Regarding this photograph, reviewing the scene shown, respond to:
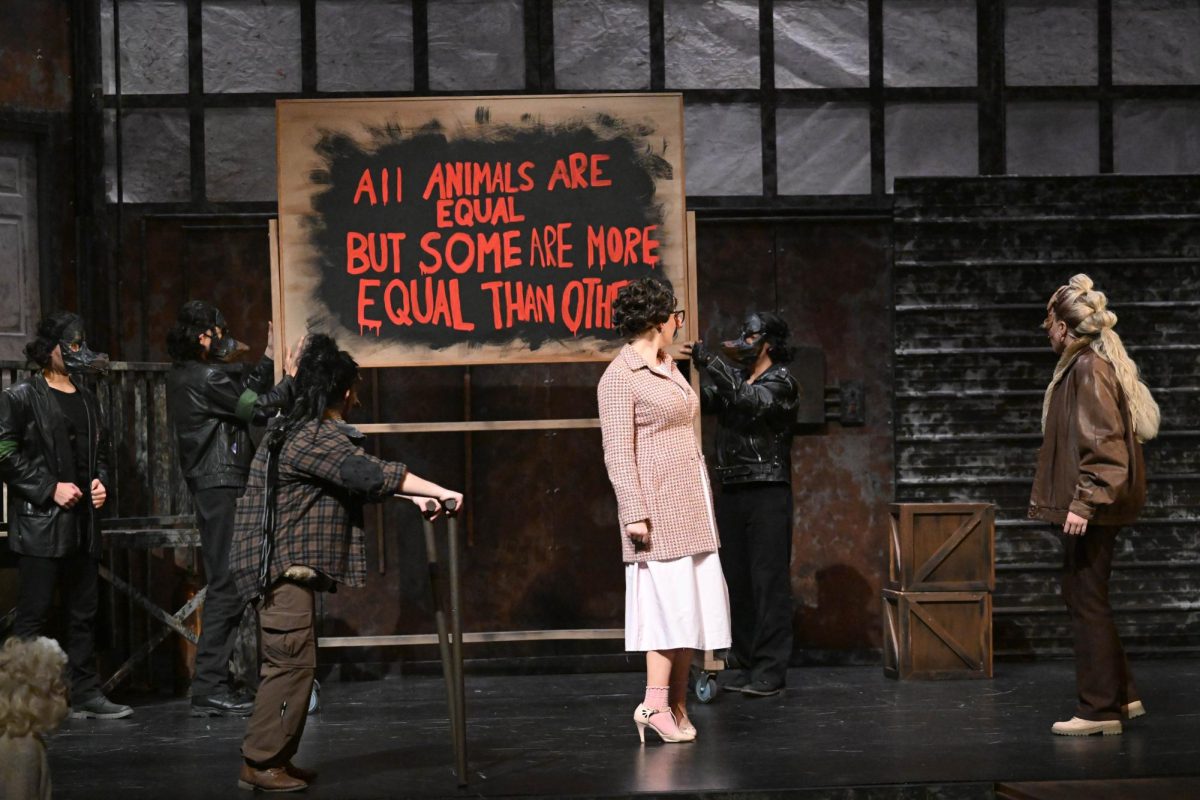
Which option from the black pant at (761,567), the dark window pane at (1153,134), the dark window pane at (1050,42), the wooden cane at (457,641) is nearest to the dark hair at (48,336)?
the wooden cane at (457,641)

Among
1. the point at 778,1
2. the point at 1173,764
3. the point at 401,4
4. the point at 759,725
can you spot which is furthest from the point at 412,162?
the point at 1173,764

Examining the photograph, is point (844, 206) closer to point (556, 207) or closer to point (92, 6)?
point (556, 207)

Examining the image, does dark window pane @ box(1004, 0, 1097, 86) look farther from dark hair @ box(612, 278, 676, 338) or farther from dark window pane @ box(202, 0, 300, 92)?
dark window pane @ box(202, 0, 300, 92)

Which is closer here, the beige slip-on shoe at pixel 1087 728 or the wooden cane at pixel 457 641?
the wooden cane at pixel 457 641

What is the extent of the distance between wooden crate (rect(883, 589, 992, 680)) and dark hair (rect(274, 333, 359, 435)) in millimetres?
3672

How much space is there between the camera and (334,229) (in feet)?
23.8

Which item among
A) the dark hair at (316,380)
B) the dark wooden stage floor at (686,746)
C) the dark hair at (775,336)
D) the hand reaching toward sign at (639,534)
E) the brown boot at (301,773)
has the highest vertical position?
the dark hair at (775,336)

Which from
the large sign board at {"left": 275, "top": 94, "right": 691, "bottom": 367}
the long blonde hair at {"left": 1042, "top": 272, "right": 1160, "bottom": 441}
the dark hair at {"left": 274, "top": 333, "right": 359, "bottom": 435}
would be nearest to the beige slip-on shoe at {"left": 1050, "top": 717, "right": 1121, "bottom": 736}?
the long blonde hair at {"left": 1042, "top": 272, "right": 1160, "bottom": 441}

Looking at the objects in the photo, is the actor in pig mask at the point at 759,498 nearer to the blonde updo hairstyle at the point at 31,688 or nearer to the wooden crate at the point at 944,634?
the wooden crate at the point at 944,634

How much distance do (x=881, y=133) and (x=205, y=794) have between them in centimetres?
548

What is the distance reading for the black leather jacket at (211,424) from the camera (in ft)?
22.9

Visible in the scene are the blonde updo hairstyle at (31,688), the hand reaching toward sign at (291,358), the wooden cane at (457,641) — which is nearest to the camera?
the blonde updo hairstyle at (31,688)

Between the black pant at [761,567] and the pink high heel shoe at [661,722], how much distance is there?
4.18 ft

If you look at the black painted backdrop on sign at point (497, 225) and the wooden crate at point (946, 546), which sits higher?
the black painted backdrop on sign at point (497, 225)
